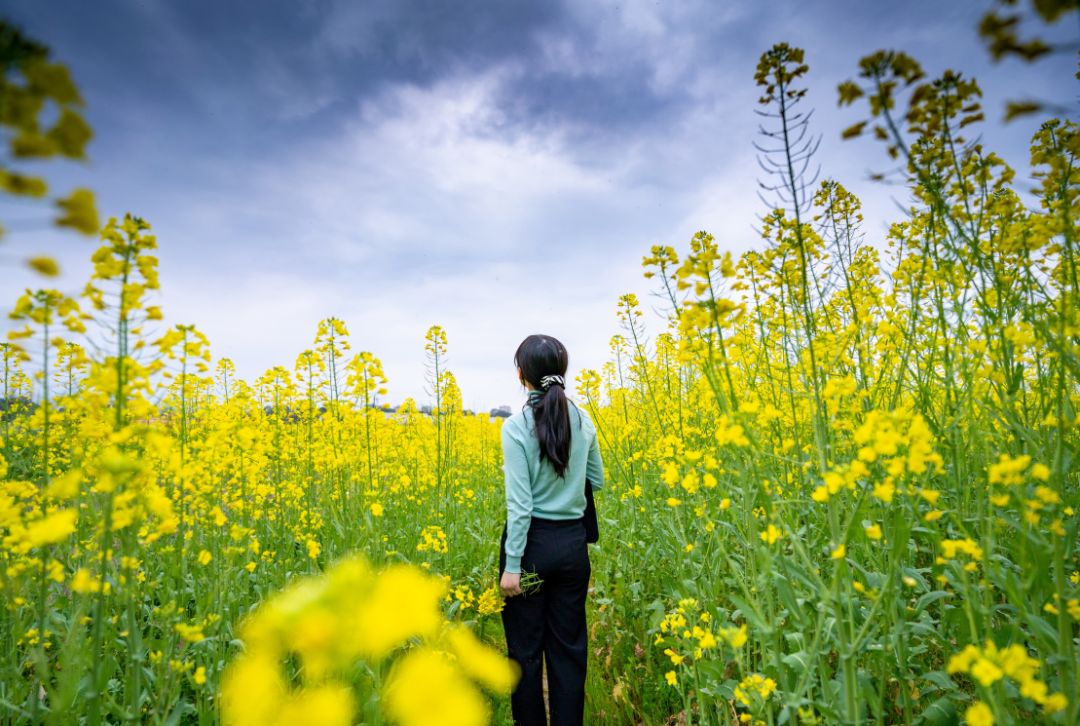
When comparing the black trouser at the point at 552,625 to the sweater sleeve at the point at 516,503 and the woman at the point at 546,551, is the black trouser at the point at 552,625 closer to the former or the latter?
the woman at the point at 546,551

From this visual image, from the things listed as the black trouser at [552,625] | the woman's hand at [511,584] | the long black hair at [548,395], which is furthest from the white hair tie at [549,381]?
the woman's hand at [511,584]

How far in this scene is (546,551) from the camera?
2912 millimetres

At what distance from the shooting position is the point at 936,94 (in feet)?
5.66

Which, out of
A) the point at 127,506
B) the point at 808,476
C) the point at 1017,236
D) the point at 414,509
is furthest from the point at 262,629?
the point at 414,509

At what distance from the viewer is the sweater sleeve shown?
2.84 meters

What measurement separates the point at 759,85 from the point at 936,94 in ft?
1.92

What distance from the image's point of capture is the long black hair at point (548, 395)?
2914 millimetres

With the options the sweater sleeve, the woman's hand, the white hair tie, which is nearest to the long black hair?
the white hair tie

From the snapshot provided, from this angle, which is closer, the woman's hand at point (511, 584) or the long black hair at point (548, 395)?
the woman's hand at point (511, 584)

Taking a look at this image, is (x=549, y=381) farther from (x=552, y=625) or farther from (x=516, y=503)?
(x=552, y=625)

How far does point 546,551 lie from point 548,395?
35.1 inches

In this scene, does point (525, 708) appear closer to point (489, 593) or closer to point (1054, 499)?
point (489, 593)

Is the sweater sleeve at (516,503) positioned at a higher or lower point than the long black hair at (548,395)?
lower

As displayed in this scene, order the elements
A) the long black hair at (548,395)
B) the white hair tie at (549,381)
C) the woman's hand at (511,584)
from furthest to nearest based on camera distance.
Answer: the white hair tie at (549,381) < the long black hair at (548,395) < the woman's hand at (511,584)
